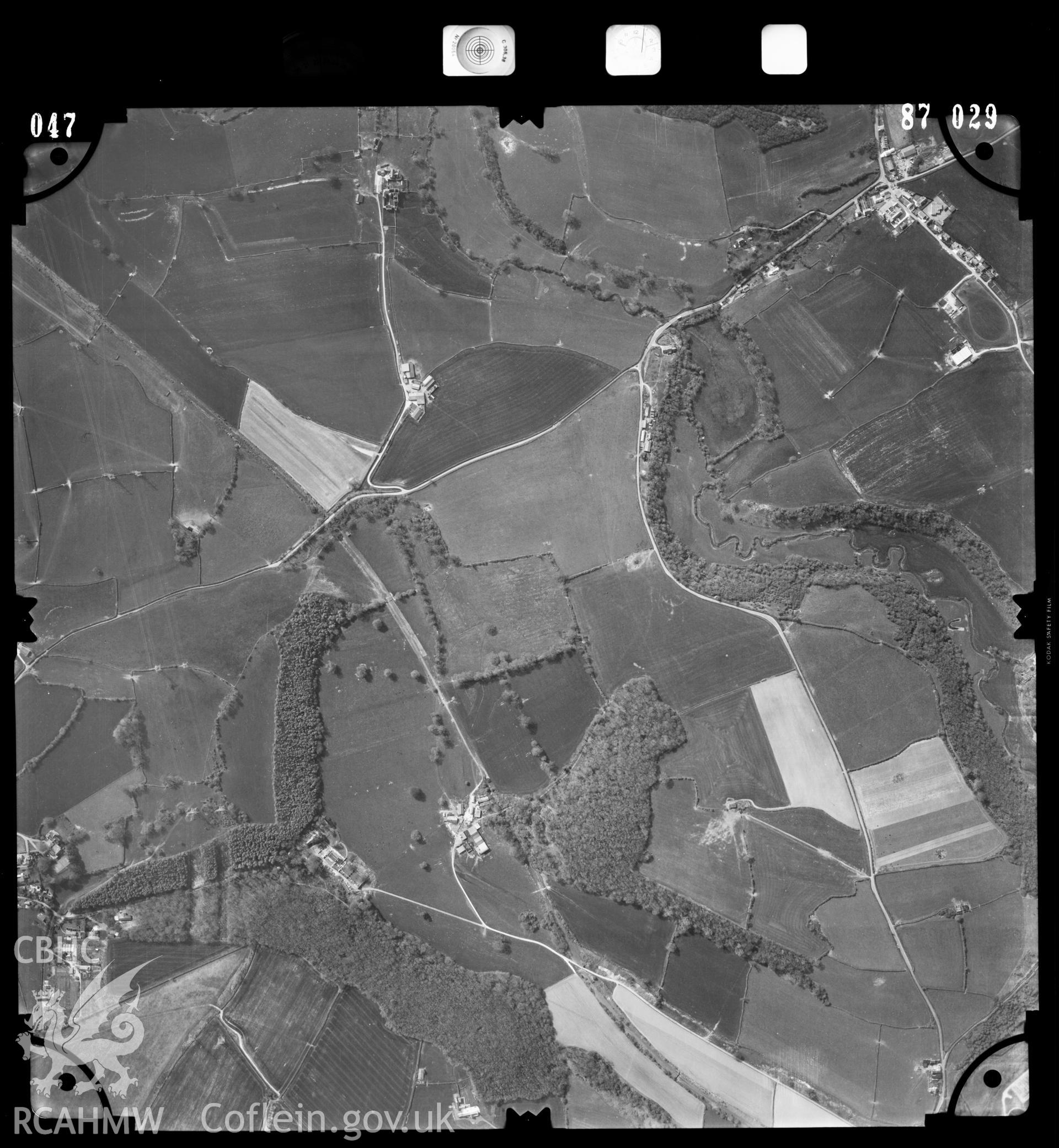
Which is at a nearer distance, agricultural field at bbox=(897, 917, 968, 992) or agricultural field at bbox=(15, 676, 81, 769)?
agricultural field at bbox=(897, 917, 968, 992)

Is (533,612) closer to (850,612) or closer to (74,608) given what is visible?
(850,612)

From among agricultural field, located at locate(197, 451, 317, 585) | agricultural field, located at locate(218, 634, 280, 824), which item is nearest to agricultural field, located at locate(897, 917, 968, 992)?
agricultural field, located at locate(218, 634, 280, 824)

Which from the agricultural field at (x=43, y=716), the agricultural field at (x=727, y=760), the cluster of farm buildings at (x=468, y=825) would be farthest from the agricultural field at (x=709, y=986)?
the agricultural field at (x=43, y=716)

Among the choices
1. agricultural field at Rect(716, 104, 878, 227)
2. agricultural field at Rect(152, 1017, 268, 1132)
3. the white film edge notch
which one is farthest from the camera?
agricultural field at Rect(716, 104, 878, 227)

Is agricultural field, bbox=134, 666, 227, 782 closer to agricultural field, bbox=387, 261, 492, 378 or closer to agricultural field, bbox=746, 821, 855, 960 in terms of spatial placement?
agricultural field, bbox=387, 261, 492, 378

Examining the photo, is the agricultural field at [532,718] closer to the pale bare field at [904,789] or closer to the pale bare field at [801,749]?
the pale bare field at [801,749]

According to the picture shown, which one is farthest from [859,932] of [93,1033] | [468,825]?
[93,1033]

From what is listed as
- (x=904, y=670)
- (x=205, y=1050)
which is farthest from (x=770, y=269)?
(x=205, y=1050)
